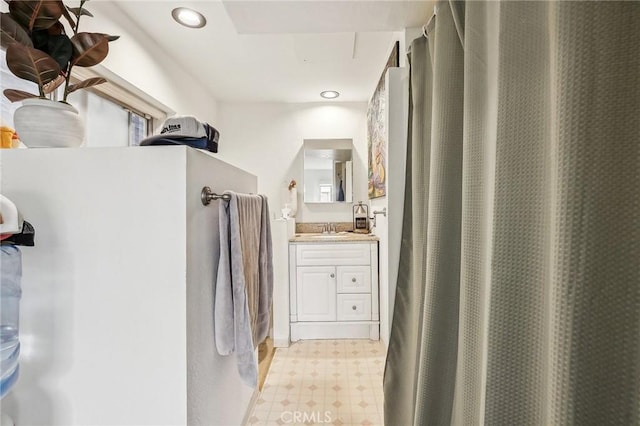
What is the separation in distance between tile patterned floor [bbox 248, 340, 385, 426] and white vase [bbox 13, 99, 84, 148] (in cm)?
157

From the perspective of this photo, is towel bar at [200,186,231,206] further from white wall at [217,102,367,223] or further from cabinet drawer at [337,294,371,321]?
white wall at [217,102,367,223]

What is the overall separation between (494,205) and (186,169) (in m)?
0.77

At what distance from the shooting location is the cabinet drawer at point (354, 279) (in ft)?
8.19

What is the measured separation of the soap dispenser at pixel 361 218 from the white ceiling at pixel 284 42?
1.13 m

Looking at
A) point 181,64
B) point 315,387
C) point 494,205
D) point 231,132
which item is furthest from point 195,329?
point 231,132

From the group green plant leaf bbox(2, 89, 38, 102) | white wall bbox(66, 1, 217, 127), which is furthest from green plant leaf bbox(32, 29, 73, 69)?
white wall bbox(66, 1, 217, 127)

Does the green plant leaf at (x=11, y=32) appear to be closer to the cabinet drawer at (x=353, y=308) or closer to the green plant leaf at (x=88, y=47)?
the green plant leaf at (x=88, y=47)

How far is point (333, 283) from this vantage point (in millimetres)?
2500

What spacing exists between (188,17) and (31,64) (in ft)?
3.87

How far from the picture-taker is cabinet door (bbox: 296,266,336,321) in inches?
98.2

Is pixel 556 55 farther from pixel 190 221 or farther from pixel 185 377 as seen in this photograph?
pixel 185 377

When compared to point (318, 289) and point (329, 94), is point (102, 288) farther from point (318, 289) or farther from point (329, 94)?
point (329, 94)

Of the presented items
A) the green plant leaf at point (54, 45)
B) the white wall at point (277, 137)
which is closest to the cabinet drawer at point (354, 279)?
the white wall at point (277, 137)

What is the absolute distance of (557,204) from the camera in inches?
17.5
